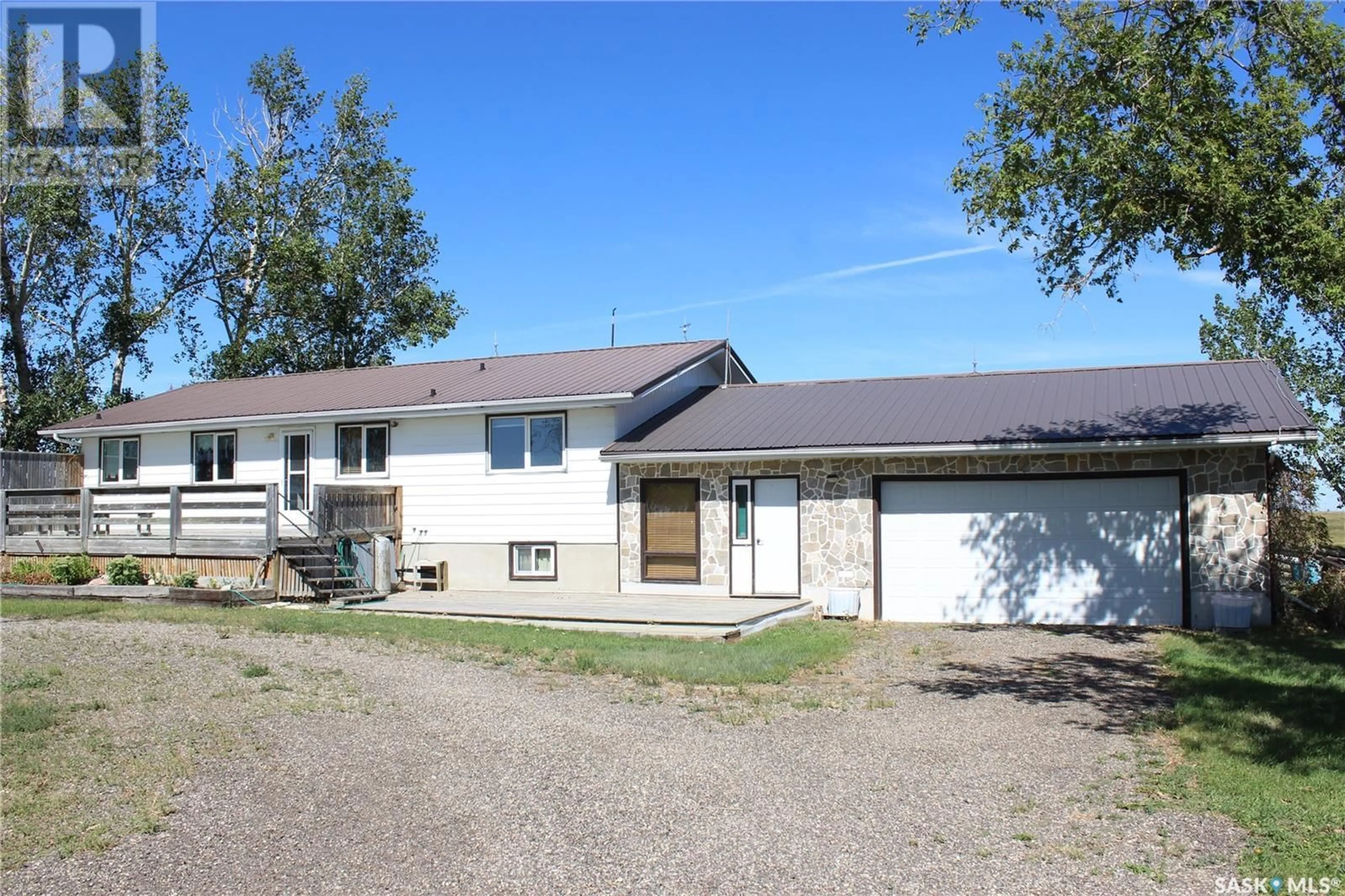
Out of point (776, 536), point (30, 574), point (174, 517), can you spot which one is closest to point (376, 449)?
point (174, 517)

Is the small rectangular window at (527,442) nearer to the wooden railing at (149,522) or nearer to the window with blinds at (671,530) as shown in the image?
the window with blinds at (671,530)

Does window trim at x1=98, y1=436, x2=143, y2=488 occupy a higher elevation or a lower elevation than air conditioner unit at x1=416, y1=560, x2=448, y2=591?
higher

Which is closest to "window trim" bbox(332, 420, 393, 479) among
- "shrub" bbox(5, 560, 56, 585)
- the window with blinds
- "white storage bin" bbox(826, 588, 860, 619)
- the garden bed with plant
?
the garden bed with plant

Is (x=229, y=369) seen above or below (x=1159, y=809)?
above

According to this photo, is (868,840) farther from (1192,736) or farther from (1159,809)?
(1192,736)

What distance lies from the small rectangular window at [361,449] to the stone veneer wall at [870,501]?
522 centimetres

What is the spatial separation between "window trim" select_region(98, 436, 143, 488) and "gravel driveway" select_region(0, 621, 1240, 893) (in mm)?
14932

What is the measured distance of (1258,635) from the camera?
13.7 m

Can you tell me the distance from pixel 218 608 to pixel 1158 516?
45.9ft

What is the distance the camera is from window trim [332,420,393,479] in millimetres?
20375

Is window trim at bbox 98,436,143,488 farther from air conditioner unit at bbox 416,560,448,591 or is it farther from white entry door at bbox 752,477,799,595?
white entry door at bbox 752,477,799,595

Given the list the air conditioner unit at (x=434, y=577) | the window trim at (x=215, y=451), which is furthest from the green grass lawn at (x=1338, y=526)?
the window trim at (x=215, y=451)

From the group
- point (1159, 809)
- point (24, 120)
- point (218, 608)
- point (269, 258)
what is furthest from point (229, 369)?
point (1159, 809)
